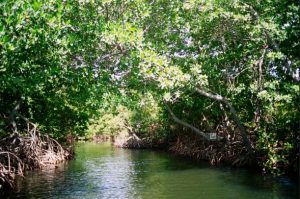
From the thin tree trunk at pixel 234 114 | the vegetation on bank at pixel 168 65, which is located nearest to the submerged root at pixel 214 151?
the vegetation on bank at pixel 168 65

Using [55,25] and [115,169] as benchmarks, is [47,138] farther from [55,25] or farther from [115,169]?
[55,25]

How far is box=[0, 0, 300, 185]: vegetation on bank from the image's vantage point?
10.2 m

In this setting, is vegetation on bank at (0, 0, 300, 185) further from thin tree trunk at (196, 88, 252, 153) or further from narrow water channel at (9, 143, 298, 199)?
narrow water channel at (9, 143, 298, 199)

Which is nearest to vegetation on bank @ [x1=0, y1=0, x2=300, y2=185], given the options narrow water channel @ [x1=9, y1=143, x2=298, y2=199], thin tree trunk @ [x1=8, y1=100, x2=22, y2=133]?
thin tree trunk @ [x1=8, y1=100, x2=22, y2=133]

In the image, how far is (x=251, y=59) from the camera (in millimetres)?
14141

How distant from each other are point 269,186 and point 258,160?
10.0 ft

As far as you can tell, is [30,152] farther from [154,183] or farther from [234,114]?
[234,114]

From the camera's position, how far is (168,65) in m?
13.8

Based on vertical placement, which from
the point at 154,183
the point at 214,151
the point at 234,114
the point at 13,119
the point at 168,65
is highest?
the point at 168,65

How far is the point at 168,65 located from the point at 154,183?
397 centimetres

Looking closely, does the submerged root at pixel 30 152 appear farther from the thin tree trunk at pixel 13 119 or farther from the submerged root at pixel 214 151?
the submerged root at pixel 214 151

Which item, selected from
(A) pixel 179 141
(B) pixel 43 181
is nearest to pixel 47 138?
(B) pixel 43 181

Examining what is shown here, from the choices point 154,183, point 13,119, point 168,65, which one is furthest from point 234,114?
point 13,119

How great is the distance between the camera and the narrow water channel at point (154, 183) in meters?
11.6
